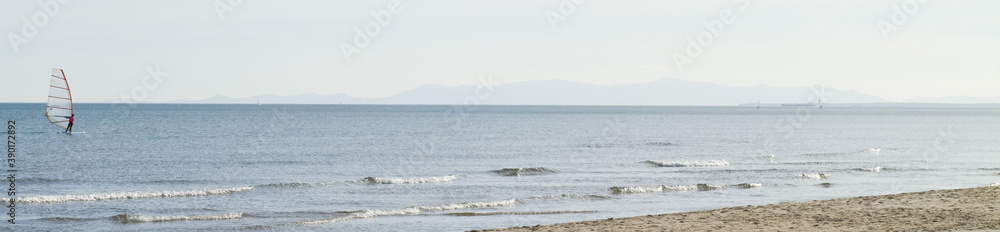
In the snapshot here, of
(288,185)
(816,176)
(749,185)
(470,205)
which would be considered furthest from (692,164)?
(288,185)

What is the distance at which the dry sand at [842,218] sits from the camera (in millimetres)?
17516

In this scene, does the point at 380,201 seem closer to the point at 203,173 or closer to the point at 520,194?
the point at 520,194

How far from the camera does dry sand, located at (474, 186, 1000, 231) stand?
1752 cm

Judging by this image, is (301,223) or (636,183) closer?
(301,223)

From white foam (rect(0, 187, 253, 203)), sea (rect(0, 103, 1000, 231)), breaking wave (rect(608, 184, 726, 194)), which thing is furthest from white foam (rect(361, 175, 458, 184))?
breaking wave (rect(608, 184, 726, 194))

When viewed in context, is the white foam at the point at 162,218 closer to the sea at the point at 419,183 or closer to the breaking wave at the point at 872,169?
the sea at the point at 419,183

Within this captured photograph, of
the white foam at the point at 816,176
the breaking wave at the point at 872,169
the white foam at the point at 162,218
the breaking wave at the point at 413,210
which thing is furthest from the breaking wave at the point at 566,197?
the breaking wave at the point at 872,169

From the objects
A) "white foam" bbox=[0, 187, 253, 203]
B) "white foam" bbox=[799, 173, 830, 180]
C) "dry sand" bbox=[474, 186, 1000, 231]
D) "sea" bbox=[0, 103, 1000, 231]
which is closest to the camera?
"dry sand" bbox=[474, 186, 1000, 231]

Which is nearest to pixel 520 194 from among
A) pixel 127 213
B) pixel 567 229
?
pixel 567 229

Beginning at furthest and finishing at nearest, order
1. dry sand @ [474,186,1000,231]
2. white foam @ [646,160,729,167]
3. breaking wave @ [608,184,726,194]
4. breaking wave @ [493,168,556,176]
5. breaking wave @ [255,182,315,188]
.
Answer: white foam @ [646,160,729,167], breaking wave @ [493,168,556,176], breaking wave @ [255,182,315,188], breaking wave @ [608,184,726,194], dry sand @ [474,186,1000,231]

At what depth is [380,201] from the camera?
84.2 ft

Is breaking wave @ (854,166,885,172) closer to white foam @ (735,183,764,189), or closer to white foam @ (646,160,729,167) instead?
white foam @ (646,160,729,167)

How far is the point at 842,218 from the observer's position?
18953 millimetres

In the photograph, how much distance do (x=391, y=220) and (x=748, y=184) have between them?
48.5 feet
